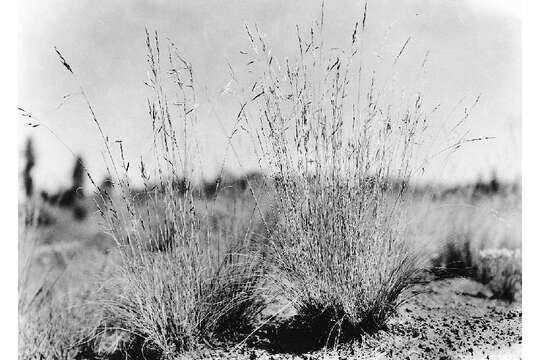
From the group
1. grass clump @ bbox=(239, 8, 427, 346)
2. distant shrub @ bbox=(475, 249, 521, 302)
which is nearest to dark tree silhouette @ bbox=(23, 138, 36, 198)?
grass clump @ bbox=(239, 8, 427, 346)

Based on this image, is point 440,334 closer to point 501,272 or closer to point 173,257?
point 501,272

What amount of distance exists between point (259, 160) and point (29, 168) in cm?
103

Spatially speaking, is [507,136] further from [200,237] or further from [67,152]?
[67,152]

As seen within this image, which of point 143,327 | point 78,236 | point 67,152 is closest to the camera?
point 143,327

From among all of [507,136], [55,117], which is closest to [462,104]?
[507,136]

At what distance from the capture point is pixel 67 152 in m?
2.59

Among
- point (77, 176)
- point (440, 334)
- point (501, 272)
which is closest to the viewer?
point (440, 334)

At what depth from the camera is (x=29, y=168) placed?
7.98 feet

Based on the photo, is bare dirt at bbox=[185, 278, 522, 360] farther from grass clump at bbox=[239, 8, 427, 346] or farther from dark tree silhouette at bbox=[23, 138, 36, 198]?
dark tree silhouette at bbox=[23, 138, 36, 198]

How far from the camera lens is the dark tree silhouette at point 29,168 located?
242 centimetres

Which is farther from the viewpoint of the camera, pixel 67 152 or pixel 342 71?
pixel 67 152

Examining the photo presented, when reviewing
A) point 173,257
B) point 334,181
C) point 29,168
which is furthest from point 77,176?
point 334,181

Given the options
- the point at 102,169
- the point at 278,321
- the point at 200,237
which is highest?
the point at 102,169

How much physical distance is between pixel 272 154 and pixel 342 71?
1.55 ft
